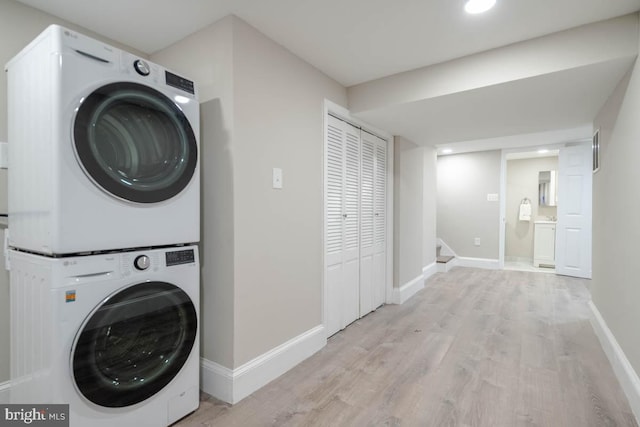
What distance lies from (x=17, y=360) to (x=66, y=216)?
81 centimetres

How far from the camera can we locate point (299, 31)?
1.92 metres

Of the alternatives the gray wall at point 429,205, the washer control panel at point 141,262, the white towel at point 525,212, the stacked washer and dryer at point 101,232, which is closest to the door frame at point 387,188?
the stacked washer and dryer at point 101,232

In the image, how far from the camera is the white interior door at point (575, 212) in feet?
15.3

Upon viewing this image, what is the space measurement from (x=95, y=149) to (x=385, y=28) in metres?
1.69

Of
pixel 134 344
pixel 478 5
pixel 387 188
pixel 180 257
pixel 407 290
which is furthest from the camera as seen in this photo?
pixel 407 290

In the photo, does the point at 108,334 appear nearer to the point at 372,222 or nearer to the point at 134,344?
the point at 134,344

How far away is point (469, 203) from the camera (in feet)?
19.1

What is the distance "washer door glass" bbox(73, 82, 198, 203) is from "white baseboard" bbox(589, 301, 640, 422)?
261cm

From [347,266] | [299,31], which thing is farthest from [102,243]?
[347,266]

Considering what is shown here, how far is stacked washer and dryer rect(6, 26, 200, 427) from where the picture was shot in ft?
3.89

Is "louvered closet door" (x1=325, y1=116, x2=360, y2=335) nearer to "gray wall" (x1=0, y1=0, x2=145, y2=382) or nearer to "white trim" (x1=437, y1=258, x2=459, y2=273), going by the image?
"gray wall" (x1=0, y1=0, x2=145, y2=382)

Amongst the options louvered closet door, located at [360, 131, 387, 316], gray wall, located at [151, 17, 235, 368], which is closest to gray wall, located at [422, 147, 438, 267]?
louvered closet door, located at [360, 131, 387, 316]

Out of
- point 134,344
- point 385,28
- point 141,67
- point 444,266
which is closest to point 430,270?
point 444,266

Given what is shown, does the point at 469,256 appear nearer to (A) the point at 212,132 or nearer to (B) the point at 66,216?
(A) the point at 212,132
